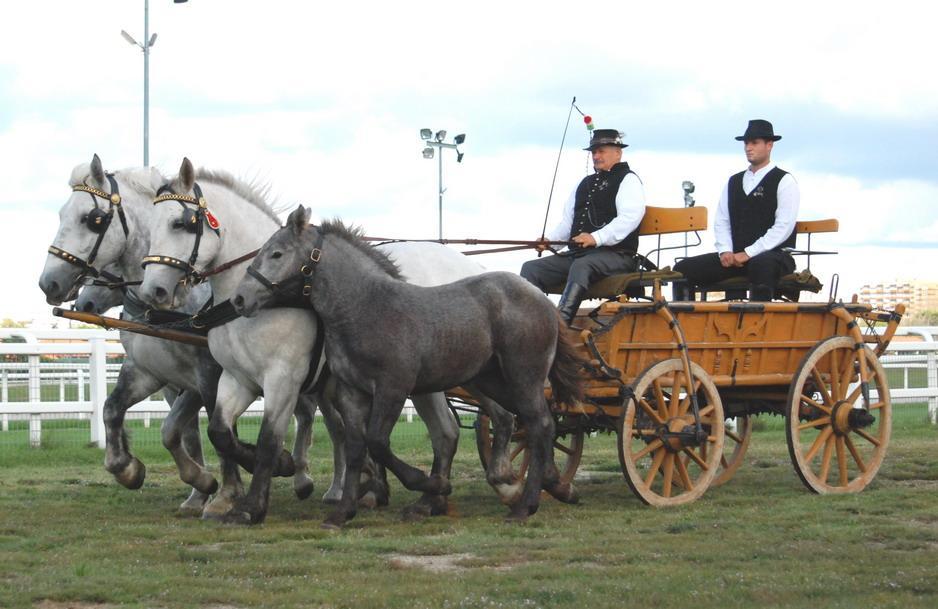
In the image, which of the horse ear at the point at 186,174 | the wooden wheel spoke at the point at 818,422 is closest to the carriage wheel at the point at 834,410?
the wooden wheel spoke at the point at 818,422

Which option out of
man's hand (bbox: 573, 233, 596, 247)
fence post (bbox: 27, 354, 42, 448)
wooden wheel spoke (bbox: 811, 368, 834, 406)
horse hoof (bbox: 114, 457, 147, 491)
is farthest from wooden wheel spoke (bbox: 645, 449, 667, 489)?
fence post (bbox: 27, 354, 42, 448)

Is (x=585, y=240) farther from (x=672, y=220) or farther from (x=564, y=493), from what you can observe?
(x=564, y=493)

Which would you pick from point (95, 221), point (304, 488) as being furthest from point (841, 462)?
point (95, 221)

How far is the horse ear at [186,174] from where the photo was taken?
8.21 m

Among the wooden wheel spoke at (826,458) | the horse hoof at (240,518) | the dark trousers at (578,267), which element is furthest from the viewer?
the wooden wheel spoke at (826,458)

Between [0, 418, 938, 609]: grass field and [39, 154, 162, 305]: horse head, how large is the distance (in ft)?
4.92

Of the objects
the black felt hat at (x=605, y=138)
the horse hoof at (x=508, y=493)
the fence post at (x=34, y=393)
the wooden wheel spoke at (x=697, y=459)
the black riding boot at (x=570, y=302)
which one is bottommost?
the fence post at (x=34, y=393)

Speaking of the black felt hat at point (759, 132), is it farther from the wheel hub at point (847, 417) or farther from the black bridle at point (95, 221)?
the black bridle at point (95, 221)

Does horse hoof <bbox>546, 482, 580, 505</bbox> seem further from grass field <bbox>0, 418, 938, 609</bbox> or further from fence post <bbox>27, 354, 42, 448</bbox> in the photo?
fence post <bbox>27, 354, 42, 448</bbox>

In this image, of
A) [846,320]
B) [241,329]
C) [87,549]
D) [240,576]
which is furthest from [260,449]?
[846,320]

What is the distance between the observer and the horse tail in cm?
877

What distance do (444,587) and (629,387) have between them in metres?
3.22

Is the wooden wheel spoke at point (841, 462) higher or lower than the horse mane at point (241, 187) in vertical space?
lower

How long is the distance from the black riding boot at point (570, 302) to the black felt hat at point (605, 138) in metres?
1.20
